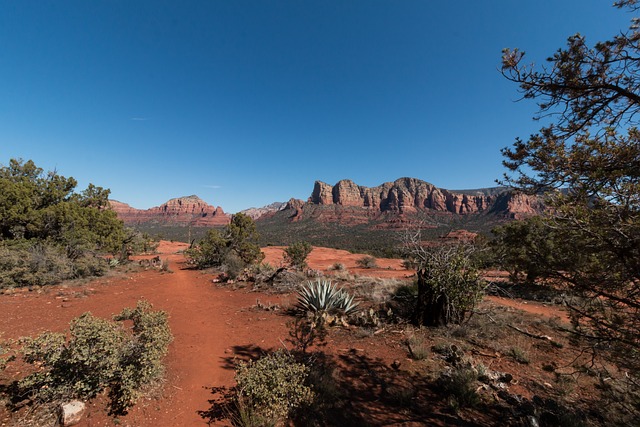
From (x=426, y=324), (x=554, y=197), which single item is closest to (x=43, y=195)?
(x=426, y=324)

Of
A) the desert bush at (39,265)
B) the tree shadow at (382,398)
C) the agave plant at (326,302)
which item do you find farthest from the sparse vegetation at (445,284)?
the desert bush at (39,265)

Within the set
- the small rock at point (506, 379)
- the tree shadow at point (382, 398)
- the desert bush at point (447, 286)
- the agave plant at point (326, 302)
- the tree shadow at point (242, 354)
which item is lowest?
the tree shadow at point (242, 354)

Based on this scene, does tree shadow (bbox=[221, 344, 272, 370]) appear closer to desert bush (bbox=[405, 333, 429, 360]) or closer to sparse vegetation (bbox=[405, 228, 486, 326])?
desert bush (bbox=[405, 333, 429, 360])

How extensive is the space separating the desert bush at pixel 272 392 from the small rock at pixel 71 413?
6.37 ft

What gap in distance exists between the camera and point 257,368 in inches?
142

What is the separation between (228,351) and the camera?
546cm

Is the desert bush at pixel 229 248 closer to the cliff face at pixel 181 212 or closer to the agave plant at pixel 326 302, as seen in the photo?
the agave plant at pixel 326 302

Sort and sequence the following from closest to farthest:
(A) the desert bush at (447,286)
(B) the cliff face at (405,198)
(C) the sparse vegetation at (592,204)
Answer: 1. (C) the sparse vegetation at (592,204)
2. (A) the desert bush at (447,286)
3. (B) the cliff face at (405,198)

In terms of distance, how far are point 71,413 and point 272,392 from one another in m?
2.45

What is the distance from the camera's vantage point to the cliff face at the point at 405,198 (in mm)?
107188

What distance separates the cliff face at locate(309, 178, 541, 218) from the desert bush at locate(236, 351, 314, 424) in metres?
102

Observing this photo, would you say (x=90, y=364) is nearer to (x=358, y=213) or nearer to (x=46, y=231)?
(x=46, y=231)

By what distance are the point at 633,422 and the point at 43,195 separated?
22.7 m

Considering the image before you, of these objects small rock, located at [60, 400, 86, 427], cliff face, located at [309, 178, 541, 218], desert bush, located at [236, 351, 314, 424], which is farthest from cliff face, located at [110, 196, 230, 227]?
desert bush, located at [236, 351, 314, 424]
